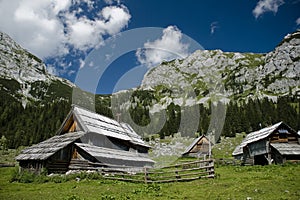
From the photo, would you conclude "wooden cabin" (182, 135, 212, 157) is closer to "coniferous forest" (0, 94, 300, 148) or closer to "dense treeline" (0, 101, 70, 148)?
"coniferous forest" (0, 94, 300, 148)

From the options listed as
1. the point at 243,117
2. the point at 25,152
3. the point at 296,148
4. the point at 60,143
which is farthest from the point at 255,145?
the point at 243,117

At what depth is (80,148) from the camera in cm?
2817

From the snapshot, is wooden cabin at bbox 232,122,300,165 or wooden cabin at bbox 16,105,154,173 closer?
wooden cabin at bbox 16,105,154,173

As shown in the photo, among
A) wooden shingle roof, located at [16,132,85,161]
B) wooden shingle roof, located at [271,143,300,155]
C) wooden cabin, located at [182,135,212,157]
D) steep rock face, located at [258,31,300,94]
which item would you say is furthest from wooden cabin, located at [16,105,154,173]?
steep rock face, located at [258,31,300,94]

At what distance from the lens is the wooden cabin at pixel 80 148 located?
26.3 m

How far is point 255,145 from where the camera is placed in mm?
43938

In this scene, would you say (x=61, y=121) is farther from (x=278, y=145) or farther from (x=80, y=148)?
(x=278, y=145)

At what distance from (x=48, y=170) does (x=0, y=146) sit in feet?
224

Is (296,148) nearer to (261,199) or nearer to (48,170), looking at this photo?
(261,199)

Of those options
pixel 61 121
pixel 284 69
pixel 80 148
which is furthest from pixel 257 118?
pixel 80 148

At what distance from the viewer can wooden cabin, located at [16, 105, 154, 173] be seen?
2627 centimetres

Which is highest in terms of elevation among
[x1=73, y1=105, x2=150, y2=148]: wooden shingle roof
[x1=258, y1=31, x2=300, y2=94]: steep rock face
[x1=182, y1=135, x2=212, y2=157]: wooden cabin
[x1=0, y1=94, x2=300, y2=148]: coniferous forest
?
[x1=258, y1=31, x2=300, y2=94]: steep rock face

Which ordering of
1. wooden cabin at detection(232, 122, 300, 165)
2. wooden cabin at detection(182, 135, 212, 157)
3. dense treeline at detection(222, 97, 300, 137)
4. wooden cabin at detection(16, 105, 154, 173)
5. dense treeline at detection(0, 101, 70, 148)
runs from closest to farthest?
1. wooden cabin at detection(16, 105, 154, 173)
2. wooden cabin at detection(232, 122, 300, 165)
3. wooden cabin at detection(182, 135, 212, 157)
4. dense treeline at detection(0, 101, 70, 148)
5. dense treeline at detection(222, 97, 300, 137)

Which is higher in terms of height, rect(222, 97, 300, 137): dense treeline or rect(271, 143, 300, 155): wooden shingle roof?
rect(222, 97, 300, 137): dense treeline
